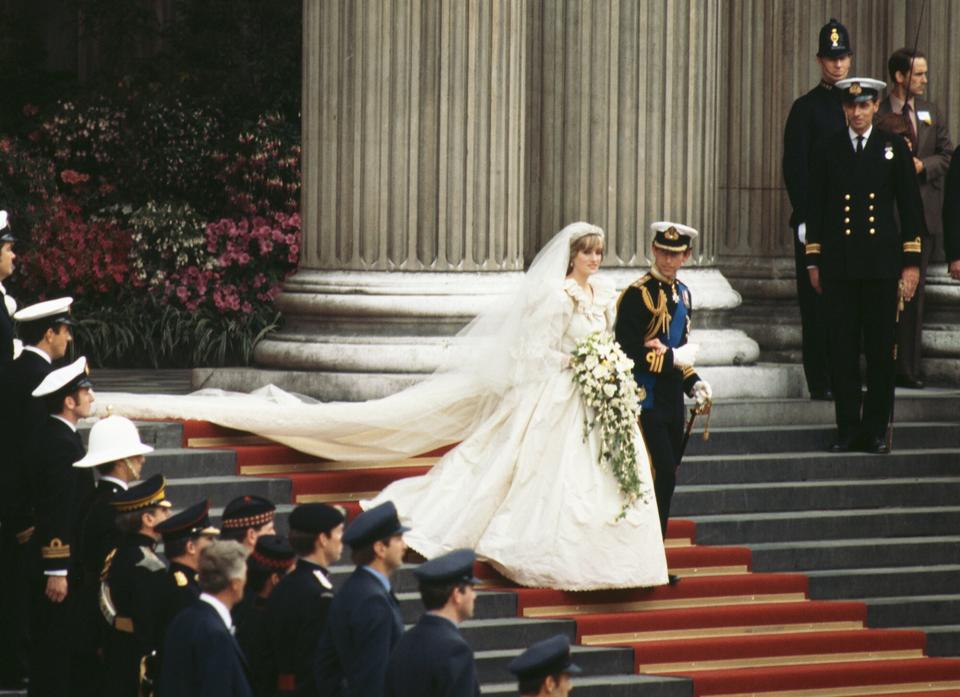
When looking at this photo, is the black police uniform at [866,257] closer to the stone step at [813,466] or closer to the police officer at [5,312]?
the stone step at [813,466]

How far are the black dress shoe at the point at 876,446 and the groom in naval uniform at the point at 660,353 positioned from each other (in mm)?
2129

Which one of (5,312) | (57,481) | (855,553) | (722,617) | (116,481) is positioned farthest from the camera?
(855,553)

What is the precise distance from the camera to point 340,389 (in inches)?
559

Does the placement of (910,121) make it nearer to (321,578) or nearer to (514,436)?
(514,436)

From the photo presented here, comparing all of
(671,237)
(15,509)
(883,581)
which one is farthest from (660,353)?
(15,509)

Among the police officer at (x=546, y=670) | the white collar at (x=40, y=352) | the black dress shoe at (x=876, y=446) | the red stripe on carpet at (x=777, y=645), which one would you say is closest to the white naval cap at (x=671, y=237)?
A: the red stripe on carpet at (x=777, y=645)

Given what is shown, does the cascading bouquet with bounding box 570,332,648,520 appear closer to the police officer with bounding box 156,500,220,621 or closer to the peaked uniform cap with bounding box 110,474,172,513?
the peaked uniform cap with bounding box 110,474,172,513

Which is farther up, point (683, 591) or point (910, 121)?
point (910, 121)

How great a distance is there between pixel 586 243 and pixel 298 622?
15.0 ft

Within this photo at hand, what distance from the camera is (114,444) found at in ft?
32.8

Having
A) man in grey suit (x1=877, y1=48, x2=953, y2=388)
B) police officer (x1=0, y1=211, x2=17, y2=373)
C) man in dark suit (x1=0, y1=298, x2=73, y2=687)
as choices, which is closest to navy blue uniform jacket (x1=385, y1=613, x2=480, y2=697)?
man in dark suit (x1=0, y1=298, x2=73, y2=687)

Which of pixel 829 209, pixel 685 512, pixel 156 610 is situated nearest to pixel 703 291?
pixel 829 209

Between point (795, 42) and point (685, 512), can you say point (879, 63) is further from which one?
point (685, 512)

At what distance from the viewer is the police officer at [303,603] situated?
842 cm
